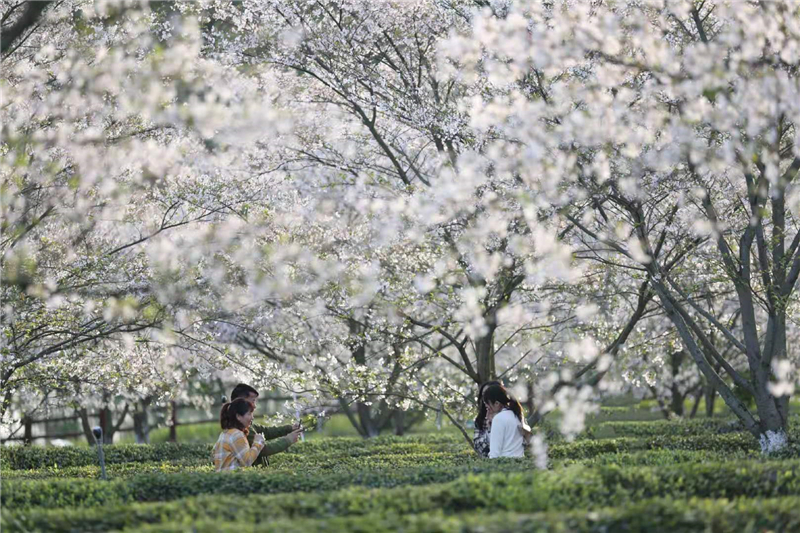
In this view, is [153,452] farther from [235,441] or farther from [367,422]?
[235,441]

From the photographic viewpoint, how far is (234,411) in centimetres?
825

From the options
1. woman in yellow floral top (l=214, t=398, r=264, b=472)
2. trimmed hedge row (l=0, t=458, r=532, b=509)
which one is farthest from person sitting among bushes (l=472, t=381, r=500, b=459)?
woman in yellow floral top (l=214, t=398, r=264, b=472)

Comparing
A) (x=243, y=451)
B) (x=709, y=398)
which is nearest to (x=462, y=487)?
(x=243, y=451)

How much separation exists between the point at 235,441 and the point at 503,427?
238cm

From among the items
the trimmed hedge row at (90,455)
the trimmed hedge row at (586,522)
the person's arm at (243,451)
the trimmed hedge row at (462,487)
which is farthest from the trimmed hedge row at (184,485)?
the trimmed hedge row at (90,455)

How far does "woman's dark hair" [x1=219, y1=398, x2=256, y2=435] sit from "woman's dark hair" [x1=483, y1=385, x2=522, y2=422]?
2.11m

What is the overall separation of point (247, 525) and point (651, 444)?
9.49 metres

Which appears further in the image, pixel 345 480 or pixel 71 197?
pixel 71 197

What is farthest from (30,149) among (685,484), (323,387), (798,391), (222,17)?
(798,391)

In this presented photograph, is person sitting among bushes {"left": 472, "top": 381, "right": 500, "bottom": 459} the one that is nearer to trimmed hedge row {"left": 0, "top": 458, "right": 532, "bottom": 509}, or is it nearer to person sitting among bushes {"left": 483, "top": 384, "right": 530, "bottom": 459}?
person sitting among bushes {"left": 483, "top": 384, "right": 530, "bottom": 459}

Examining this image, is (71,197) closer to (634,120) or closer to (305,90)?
(305,90)

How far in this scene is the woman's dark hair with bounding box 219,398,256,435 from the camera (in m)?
8.23

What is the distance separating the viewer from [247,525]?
471 centimetres

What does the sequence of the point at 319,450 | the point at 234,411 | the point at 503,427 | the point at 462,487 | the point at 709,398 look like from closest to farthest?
the point at 462,487 < the point at 234,411 < the point at 503,427 < the point at 319,450 < the point at 709,398
